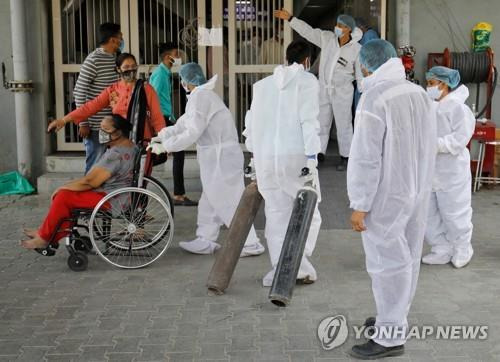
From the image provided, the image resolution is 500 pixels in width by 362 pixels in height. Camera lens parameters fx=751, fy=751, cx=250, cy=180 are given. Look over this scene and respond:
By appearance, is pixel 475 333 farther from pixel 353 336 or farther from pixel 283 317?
pixel 283 317

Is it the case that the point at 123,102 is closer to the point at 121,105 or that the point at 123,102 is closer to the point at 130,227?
the point at 121,105

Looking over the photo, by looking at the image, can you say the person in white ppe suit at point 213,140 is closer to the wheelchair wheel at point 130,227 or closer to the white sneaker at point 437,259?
the wheelchair wheel at point 130,227

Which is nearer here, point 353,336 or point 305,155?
point 353,336

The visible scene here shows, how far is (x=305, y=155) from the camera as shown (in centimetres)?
528

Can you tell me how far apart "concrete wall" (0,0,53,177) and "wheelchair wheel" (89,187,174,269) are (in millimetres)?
3699

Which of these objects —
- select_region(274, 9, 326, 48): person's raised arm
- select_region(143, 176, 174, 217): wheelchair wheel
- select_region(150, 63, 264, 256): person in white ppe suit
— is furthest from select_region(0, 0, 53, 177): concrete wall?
select_region(150, 63, 264, 256): person in white ppe suit

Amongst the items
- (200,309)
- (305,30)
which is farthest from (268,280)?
(305,30)

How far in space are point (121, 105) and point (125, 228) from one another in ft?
3.98

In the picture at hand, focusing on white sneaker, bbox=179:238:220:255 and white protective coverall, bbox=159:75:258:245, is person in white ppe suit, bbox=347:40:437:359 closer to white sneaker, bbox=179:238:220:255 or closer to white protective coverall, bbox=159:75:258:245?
white protective coverall, bbox=159:75:258:245

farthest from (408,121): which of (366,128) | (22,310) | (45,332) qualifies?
(22,310)

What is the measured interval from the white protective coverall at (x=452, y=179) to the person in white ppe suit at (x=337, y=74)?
2.93 meters

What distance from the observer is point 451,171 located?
5.95 m

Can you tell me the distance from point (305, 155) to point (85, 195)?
1.76 metres

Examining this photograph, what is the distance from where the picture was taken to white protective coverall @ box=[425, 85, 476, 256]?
19.0ft
